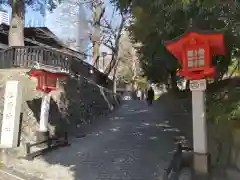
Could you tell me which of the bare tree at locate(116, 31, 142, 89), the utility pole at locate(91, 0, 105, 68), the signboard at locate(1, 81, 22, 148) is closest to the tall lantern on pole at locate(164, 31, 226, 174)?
the signboard at locate(1, 81, 22, 148)

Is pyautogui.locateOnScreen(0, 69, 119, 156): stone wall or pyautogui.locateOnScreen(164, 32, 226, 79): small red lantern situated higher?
pyautogui.locateOnScreen(164, 32, 226, 79): small red lantern

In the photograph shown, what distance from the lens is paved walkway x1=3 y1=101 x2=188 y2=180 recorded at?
801 cm

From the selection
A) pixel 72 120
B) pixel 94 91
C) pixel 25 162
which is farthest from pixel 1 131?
pixel 94 91

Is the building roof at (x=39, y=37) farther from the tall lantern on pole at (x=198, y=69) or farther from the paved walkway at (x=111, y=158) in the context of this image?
the tall lantern on pole at (x=198, y=69)

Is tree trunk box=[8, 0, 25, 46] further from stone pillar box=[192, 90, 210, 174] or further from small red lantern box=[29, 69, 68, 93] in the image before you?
stone pillar box=[192, 90, 210, 174]

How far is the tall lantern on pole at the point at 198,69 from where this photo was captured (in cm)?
640

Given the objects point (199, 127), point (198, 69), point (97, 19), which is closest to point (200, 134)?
point (199, 127)

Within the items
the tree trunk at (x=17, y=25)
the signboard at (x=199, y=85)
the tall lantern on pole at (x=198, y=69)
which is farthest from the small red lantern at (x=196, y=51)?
the tree trunk at (x=17, y=25)

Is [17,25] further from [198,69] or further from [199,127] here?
[199,127]

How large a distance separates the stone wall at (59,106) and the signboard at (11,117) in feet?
1.21

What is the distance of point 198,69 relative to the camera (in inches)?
257

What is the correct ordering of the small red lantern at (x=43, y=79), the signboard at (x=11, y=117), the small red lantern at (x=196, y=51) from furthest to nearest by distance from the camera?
the small red lantern at (x=43, y=79)
the signboard at (x=11, y=117)
the small red lantern at (x=196, y=51)

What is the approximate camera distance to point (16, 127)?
989 centimetres

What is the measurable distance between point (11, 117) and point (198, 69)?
20.3 ft
